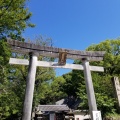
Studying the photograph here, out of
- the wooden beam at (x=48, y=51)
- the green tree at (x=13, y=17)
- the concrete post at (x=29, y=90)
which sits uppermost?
the green tree at (x=13, y=17)

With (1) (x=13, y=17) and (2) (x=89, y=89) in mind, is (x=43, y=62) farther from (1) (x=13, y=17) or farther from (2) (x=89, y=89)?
(1) (x=13, y=17)

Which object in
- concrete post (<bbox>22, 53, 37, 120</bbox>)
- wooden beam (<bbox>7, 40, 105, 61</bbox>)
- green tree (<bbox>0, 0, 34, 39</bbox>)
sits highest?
green tree (<bbox>0, 0, 34, 39</bbox>)

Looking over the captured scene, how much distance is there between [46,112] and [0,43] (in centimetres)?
2069

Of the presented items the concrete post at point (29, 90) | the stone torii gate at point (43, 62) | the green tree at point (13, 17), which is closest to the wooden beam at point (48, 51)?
the stone torii gate at point (43, 62)

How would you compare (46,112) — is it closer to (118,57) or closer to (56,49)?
(118,57)

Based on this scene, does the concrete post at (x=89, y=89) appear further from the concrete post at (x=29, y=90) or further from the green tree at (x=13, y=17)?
the green tree at (x=13, y=17)

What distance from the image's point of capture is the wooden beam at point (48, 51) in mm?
7688

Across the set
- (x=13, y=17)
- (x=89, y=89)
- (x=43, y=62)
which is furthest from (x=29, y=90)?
(x=13, y=17)

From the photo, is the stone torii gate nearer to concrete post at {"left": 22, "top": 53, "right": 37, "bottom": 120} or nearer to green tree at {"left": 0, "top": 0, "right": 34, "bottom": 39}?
concrete post at {"left": 22, "top": 53, "right": 37, "bottom": 120}

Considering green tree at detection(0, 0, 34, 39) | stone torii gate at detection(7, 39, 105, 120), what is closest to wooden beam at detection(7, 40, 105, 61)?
stone torii gate at detection(7, 39, 105, 120)

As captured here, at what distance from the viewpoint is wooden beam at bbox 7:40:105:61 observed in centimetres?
769

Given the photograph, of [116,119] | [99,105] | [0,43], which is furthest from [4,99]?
[116,119]

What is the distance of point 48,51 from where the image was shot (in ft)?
27.5

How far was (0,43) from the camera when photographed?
1260 cm
